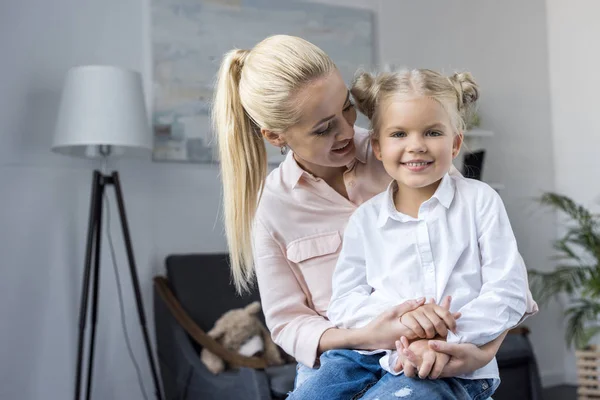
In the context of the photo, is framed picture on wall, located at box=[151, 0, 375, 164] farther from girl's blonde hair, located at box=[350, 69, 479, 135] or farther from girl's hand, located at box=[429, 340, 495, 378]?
girl's hand, located at box=[429, 340, 495, 378]

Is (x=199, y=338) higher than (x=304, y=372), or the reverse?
(x=304, y=372)

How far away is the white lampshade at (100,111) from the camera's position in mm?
3305

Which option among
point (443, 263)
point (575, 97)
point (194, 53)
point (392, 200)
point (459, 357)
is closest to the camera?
point (459, 357)

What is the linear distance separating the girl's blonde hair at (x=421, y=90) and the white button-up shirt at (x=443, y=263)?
0.13 meters

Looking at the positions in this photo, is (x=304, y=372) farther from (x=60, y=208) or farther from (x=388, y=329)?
(x=60, y=208)

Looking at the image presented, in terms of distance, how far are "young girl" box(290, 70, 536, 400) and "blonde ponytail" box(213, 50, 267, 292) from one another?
0.22 metres

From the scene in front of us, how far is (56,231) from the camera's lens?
371cm

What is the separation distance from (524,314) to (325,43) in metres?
3.43

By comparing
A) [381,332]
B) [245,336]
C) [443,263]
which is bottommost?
[245,336]

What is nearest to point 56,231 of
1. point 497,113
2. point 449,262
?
point 449,262

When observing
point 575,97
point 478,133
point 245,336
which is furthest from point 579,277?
point 245,336

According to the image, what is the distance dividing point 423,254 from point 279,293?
37 centimetres

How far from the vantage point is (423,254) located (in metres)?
1.37

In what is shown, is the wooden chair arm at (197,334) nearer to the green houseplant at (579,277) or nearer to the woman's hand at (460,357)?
the woman's hand at (460,357)
